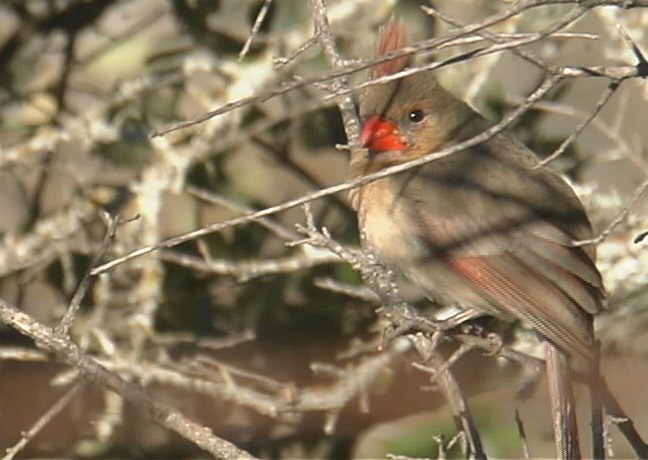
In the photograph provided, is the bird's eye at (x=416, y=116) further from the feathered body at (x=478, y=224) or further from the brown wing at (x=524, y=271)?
the brown wing at (x=524, y=271)

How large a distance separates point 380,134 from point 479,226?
1.37 feet

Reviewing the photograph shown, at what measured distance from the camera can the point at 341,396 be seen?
472cm

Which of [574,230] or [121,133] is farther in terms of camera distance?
[121,133]

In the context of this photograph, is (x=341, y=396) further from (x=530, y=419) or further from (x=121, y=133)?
(x=121, y=133)

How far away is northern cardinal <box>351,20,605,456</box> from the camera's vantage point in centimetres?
398

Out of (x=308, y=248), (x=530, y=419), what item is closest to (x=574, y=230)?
(x=530, y=419)

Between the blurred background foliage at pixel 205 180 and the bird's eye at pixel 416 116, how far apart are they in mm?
1004

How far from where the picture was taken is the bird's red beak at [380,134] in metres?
4.27

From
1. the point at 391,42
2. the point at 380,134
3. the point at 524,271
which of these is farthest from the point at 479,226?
→ the point at 391,42

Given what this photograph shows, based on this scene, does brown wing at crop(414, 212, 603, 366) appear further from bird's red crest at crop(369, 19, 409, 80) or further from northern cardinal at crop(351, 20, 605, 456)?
bird's red crest at crop(369, 19, 409, 80)

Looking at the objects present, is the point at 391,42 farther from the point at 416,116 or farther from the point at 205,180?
the point at 205,180

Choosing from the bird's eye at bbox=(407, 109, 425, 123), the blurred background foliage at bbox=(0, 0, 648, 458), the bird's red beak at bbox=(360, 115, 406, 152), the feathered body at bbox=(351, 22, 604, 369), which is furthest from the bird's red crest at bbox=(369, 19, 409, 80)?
the blurred background foliage at bbox=(0, 0, 648, 458)

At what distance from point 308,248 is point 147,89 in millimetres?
1100

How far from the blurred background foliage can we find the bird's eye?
1004mm
